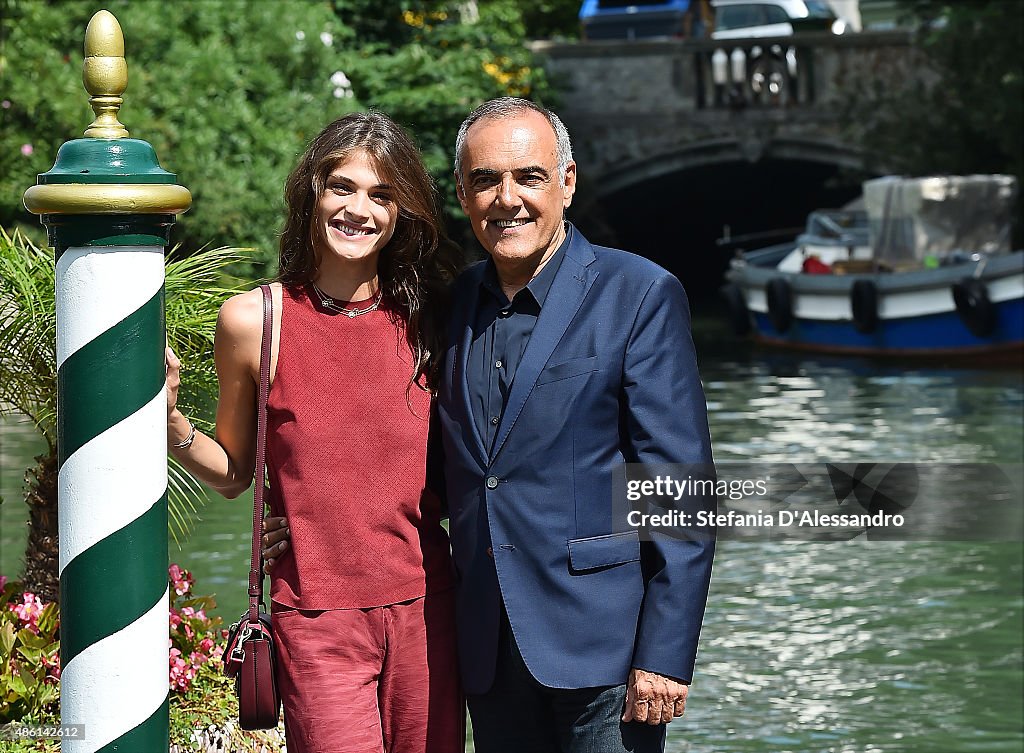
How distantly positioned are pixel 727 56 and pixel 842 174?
98.7 inches

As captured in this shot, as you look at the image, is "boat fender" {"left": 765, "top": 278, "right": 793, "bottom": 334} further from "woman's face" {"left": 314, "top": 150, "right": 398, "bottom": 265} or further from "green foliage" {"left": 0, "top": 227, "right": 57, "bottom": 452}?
"woman's face" {"left": 314, "top": 150, "right": 398, "bottom": 265}

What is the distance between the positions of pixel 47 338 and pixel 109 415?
1657mm

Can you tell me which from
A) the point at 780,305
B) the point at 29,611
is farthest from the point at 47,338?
the point at 780,305

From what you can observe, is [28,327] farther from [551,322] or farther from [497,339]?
[551,322]

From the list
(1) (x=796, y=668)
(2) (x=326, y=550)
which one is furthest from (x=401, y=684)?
(1) (x=796, y=668)

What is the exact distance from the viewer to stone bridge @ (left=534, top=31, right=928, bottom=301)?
78.3 ft

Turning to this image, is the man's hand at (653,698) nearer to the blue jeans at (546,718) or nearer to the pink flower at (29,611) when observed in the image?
the blue jeans at (546,718)

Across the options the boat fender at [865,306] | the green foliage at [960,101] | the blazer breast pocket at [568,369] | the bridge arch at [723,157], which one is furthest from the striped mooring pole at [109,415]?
the bridge arch at [723,157]

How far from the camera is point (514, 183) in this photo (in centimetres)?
313

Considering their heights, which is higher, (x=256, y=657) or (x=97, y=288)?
(x=97, y=288)

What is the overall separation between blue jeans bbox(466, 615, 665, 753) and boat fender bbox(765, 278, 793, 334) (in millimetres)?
17108

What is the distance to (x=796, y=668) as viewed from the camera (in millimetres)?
6832

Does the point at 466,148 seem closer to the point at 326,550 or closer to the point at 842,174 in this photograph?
the point at 326,550

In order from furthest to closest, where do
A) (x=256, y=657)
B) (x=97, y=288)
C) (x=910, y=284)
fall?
(x=910, y=284), (x=256, y=657), (x=97, y=288)
